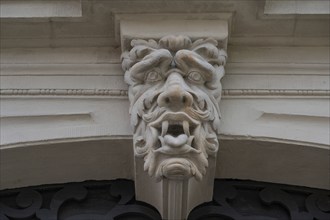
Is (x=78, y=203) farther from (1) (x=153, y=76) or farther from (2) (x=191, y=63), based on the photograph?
(2) (x=191, y=63)

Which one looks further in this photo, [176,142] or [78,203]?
[78,203]

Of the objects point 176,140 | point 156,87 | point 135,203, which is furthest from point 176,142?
point 135,203

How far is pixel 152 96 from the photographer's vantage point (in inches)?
116

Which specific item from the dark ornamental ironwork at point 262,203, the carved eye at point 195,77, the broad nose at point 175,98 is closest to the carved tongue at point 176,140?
the broad nose at point 175,98

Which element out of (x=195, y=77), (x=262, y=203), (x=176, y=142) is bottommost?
(x=262, y=203)

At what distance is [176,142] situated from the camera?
2.70 meters

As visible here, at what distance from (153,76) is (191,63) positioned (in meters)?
0.18

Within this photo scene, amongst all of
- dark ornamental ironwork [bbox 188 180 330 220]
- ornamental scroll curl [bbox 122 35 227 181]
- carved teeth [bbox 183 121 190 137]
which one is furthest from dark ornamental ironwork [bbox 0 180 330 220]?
carved teeth [bbox 183 121 190 137]

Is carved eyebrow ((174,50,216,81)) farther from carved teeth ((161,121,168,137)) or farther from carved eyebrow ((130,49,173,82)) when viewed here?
carved teeth ((161,121,168,137))

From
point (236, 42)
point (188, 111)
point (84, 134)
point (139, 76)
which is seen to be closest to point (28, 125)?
point (84, 134)

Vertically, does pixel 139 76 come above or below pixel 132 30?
below

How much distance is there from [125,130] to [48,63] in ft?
1.95

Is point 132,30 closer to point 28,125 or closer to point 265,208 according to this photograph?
point 28,125

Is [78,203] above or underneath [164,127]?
underneath
